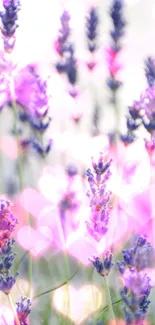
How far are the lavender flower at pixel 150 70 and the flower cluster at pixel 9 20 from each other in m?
0.30

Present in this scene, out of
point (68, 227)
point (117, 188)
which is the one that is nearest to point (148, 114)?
point (117, 188)

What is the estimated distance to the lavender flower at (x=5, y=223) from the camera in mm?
1172

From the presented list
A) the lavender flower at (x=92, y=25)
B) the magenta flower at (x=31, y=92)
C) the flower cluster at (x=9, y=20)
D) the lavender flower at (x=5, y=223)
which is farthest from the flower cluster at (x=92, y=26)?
the lavender flower at (x=5, y=223)

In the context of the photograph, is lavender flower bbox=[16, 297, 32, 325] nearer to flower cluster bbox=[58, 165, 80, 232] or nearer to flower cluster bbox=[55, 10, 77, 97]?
flower cluster bbox=[58, 165, 80, 232]

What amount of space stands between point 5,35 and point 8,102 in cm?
68

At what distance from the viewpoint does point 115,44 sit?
2.27 metres

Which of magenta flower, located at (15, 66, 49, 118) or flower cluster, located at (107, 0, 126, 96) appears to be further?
flower cluster, located at (107, 0, 126, 96)

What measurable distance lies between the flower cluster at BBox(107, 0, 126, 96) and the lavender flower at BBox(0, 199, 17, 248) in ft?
3.49

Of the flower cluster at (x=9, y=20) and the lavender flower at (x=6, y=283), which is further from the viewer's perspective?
the flower cluster at (x=9, y=20)

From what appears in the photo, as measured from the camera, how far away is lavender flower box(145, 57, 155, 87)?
58.2 inches

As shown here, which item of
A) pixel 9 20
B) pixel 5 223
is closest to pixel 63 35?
pixel 9 20

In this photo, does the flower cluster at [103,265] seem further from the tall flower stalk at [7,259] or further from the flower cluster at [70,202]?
the flower cluster at [70,202]

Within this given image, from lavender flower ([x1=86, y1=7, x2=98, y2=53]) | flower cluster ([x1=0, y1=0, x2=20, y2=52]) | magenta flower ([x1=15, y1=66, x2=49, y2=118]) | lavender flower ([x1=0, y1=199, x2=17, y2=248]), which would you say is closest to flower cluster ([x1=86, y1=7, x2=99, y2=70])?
lavender flower ([x1=86, y1=7, x2=98, y2=53])

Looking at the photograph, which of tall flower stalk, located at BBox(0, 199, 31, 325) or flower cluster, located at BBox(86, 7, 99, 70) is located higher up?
flower cluster, located at BBox(86, 7, 99, 70)
